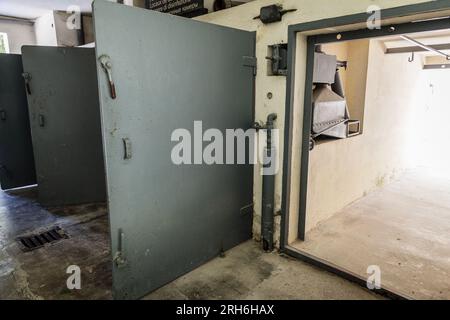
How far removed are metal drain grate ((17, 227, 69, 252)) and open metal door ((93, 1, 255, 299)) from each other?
127 centimetres

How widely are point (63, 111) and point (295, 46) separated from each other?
2601 millimetres

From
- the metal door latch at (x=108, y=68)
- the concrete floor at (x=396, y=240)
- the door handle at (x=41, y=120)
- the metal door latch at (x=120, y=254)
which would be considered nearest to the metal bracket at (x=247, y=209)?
the concrete floor at (x=396, y=240)

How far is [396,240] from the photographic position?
2.80 metres

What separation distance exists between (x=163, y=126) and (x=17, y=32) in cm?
437

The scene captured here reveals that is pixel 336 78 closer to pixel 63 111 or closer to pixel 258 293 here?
pixel 258 293

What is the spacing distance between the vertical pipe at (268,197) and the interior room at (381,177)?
285mm

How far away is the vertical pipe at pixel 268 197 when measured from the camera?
2.41 m

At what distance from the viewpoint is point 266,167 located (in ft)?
8.19

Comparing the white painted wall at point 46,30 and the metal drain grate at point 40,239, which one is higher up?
the white painted wall at point 46,30

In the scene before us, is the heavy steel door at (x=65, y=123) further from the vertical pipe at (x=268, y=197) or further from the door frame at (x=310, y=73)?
the door frame at (x=310, y=73)

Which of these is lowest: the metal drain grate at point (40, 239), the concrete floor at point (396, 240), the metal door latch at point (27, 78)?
the concrete floor at point (396, 240)

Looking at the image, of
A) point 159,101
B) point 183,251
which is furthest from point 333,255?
point 159,101

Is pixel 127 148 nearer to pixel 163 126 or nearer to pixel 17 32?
pixel 163 126

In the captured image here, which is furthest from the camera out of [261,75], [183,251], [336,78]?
[336,78]
